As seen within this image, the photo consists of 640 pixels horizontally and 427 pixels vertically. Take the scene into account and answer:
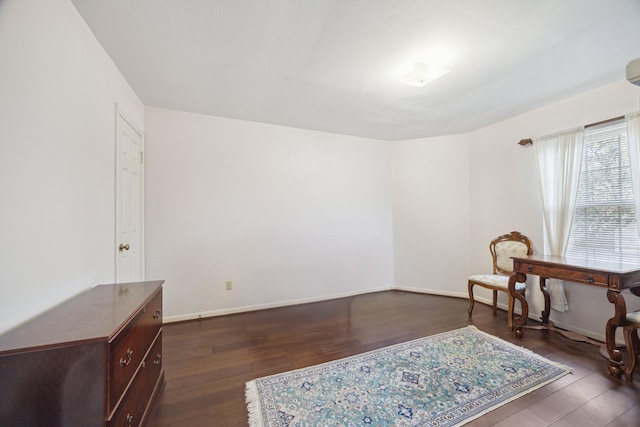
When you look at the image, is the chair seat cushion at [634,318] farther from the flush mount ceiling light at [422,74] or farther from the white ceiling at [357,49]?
the flush mount ceiling light at [422,74]

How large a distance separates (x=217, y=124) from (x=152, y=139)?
0.76 metres

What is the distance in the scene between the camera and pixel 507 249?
3.04 metres

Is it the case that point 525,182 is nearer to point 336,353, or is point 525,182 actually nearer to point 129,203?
point 336,353

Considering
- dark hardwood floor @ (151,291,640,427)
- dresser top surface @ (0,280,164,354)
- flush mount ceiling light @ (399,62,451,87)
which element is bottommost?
dark hardwood floor @ (151,291,640,427)

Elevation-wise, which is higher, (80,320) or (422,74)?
(422,74)

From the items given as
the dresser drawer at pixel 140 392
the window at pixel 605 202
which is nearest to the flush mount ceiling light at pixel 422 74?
the window at pixel 605 202

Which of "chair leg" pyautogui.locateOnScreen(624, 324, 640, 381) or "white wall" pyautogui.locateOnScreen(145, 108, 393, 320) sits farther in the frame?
"white wall" pyautogui.locateOnScreen(145, 108, 393, 320)

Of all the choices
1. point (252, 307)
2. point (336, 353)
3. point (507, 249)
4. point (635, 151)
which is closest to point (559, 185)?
point (635, 151)

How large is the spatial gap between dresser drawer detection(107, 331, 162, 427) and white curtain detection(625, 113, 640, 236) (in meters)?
3.97

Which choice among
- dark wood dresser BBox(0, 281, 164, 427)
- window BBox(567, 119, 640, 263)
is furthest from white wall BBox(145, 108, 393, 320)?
window BBox(567, 119, 640, 263)

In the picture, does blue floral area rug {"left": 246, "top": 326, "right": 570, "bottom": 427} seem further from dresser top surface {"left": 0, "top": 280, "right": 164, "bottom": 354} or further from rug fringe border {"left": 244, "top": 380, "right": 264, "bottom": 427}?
dresser top surface {"left": 0, "top": 280, "right": 164, "bottom": 354}

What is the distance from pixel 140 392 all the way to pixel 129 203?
1754mm

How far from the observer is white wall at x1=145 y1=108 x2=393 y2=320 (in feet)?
9.42

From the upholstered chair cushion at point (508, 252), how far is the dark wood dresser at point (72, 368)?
3.75 meters
